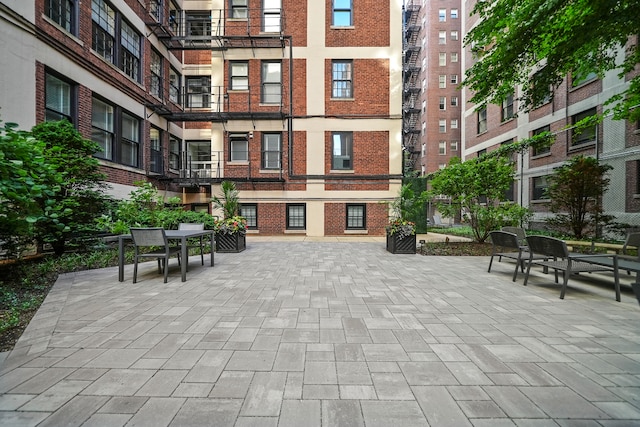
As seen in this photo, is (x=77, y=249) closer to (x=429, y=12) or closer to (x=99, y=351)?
(x=99, y=351)

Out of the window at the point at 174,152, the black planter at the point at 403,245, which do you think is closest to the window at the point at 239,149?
the window at the point at 174,152

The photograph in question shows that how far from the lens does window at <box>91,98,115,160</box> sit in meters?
10.8

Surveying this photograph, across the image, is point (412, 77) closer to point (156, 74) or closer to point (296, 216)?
point (296, 216)

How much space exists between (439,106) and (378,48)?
28266mm

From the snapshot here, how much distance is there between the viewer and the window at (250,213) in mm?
15109

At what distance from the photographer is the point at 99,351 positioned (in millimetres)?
2842

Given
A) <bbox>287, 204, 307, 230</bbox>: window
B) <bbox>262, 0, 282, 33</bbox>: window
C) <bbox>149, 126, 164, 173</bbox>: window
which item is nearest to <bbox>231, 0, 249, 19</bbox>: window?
<bbox>262, 0, 282, 33</bbox>: window

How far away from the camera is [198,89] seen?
1830 centimetres

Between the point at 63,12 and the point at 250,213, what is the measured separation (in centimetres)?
1032

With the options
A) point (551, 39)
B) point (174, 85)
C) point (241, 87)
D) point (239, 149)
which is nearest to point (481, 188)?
point (551, 39)

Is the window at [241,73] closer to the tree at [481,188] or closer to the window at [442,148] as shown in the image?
the tree at [481,188]

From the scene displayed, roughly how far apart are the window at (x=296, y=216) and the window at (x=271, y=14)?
972 centimetres

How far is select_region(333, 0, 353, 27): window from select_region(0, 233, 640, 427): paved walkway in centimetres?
1531

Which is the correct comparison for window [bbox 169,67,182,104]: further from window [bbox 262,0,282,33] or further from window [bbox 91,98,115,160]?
window [bbox 262,0,282,33]
